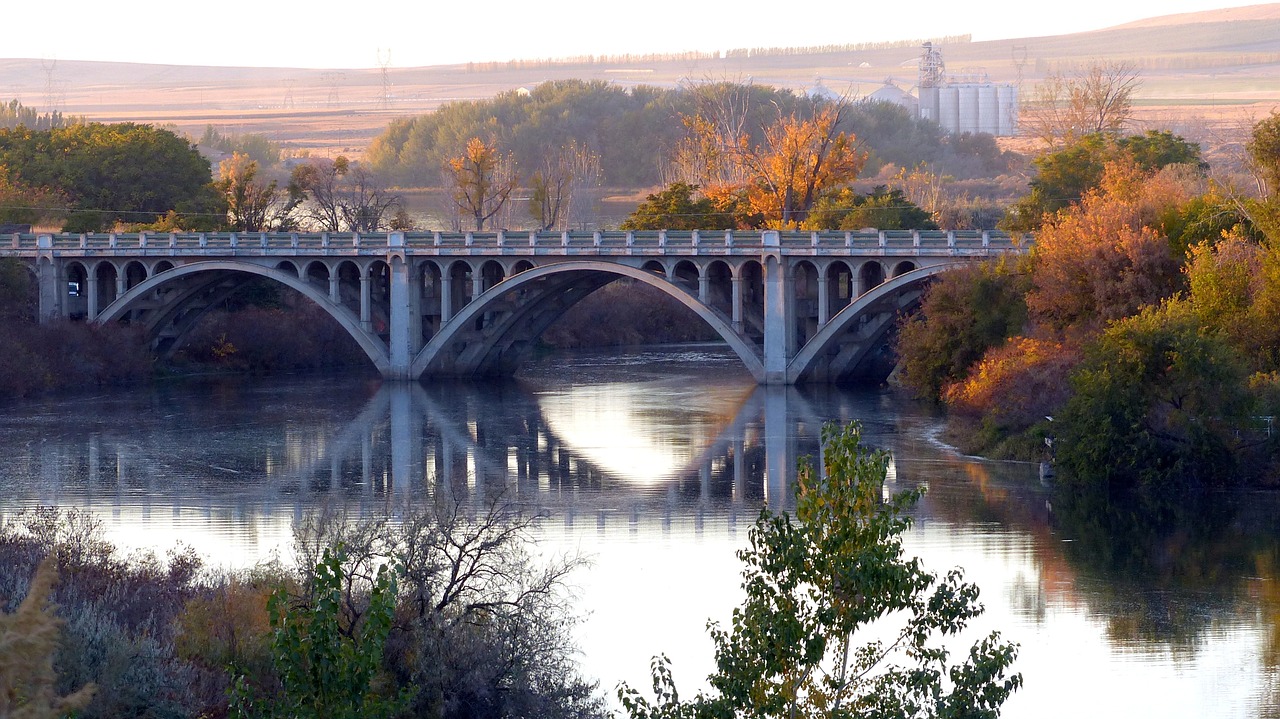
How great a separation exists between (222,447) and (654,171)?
94768mm

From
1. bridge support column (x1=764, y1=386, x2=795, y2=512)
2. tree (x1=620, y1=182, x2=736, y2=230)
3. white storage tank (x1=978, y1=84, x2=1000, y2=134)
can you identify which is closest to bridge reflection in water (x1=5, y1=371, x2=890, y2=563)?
bridge support column (x1=764, y1=386, x2=795, y2=512)

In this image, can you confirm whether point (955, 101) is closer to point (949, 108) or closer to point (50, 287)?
point (949, 108)

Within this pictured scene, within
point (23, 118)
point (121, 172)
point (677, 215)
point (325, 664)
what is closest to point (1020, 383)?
point (325, 664)

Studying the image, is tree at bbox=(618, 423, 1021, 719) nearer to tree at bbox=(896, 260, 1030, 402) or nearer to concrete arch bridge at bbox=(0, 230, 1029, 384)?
tree at bbox=(896, 260, 1030, 402)

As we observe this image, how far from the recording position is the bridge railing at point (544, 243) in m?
48.5

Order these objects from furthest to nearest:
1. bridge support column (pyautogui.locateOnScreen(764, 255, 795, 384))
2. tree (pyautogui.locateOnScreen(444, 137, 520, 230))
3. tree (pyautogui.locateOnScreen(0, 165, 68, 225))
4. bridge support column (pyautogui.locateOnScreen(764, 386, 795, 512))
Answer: tree (pyautogui.locateOnScreen(444, 137, 520, 230)) → tree (pyautogui.locateOnScreen(0, 165, 68, 225)) → bridge support column (pyautogui.locateOnScreen(764, 255, 795, 384)) → bridge support column (pyautogui.locateOnScreen(764, 386, 795, 512))

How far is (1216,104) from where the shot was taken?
148 meters

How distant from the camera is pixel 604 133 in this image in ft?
448

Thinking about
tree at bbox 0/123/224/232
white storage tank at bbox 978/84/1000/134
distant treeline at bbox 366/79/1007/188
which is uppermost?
white storage tank at bbox 978/84/1000/134

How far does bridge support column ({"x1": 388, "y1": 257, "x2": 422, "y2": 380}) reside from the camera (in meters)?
56.8

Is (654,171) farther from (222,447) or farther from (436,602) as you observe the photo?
(436,602)

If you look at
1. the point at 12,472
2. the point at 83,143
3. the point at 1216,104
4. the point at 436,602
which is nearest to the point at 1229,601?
the point at 436,602

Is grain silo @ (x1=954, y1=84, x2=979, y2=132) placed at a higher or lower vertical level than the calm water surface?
higher

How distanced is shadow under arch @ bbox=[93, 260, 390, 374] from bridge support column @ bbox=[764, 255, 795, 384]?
13889 mm
